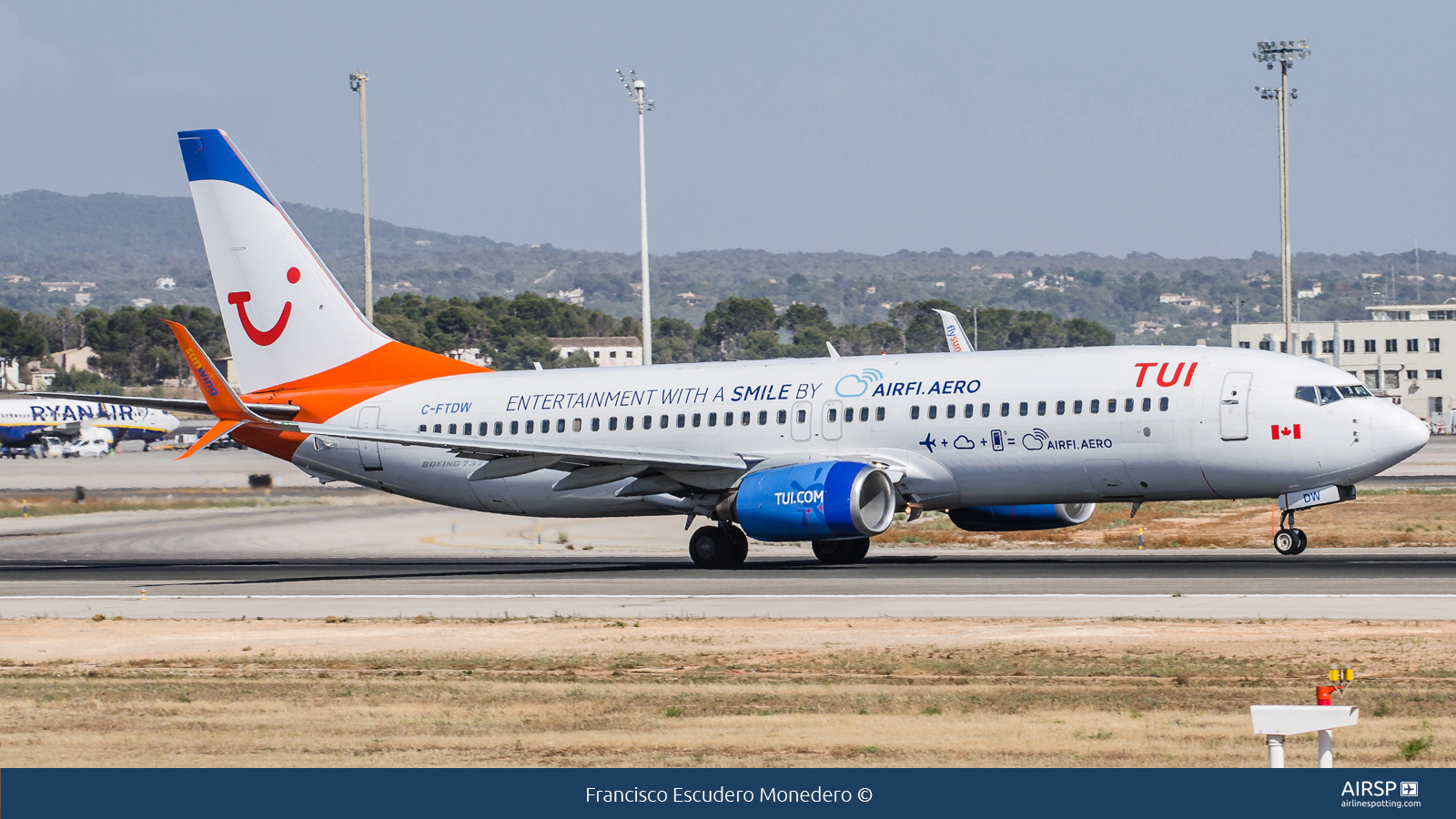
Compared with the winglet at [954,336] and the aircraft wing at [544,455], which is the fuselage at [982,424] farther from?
the winglet at [954,336]

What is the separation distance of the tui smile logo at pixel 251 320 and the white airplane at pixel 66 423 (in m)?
99.3

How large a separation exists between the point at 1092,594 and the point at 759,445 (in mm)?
9824

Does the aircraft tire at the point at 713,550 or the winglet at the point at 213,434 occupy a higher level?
the winglet at the point at 213,434

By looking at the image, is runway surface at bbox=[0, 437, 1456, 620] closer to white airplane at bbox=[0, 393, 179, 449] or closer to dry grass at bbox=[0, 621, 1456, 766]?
dry grass at bbox=[0, 621, 1456, 766]

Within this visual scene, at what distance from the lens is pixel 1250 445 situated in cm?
3106

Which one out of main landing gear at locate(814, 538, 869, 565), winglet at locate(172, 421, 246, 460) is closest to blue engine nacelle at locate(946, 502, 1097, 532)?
main landing gear at locate(814, 538, 869, 565)

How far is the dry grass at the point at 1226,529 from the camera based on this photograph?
39.5m

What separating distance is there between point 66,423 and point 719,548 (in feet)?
Answer: 386

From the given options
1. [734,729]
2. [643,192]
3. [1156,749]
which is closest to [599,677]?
[734,729]

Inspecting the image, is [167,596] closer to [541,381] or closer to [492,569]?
[492,569]

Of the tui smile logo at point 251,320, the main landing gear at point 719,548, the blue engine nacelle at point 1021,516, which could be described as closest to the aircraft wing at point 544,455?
the main landing gear at point 719,548

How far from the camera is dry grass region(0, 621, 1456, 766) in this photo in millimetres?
13570

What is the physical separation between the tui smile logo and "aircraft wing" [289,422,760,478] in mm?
6000

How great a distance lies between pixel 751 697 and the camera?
54.6 ft
